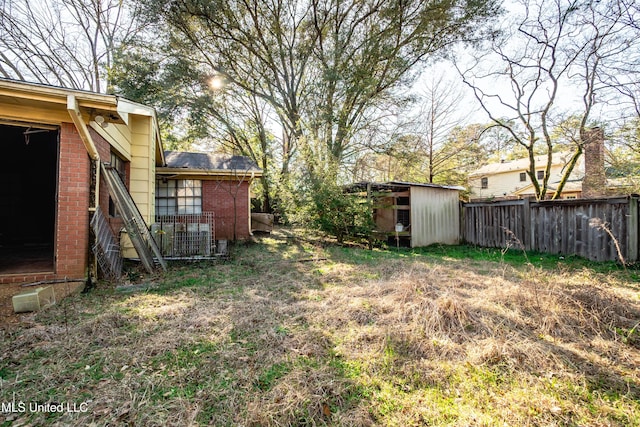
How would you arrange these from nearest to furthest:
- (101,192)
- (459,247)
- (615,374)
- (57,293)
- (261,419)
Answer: (261,419), (615,374), (57,293), (101,192), (459,247)

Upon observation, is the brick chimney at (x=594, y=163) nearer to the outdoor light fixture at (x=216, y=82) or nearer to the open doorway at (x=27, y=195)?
the outdoor light fixture at (x=216, y=82)

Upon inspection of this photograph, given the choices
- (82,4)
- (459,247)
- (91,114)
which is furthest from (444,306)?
(82,4)

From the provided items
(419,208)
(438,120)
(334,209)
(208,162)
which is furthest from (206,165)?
(438,120)

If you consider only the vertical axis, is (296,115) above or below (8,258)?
above

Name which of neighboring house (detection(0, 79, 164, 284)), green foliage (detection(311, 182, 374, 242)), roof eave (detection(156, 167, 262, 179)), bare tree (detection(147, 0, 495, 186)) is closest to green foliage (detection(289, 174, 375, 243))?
green foliage (detection(311, 182, 374, 242))

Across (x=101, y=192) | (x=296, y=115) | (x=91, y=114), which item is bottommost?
(x=101, y=192)

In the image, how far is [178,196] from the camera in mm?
9977

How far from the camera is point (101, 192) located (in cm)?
546

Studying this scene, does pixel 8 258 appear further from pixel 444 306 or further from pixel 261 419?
pixel 444 306

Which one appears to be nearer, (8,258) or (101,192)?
(101,192)

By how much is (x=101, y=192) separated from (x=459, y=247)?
10022 millimetres

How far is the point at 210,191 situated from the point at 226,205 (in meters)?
0.77

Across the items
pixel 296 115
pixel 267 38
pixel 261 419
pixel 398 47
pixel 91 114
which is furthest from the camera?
pixel 296 115

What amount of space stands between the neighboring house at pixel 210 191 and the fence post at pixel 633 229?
1033cm
